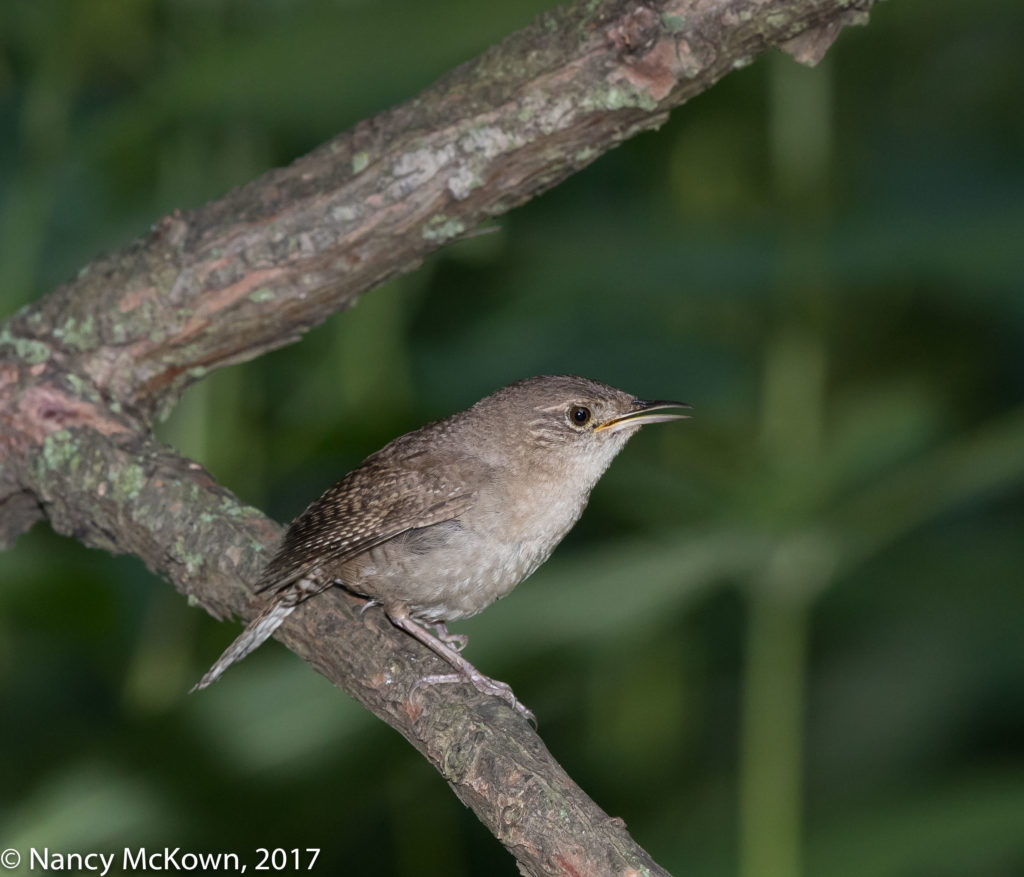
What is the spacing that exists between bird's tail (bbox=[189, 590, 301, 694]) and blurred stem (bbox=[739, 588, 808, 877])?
4.85ft

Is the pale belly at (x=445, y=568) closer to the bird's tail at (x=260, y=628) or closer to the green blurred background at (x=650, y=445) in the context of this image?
the green blurred background at (x=650, y=445)

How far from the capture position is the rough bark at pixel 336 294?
317 centimetres

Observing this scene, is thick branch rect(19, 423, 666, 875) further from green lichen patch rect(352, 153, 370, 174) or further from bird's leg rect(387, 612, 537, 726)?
green lichen patch rect(352, 153, 370, 174)

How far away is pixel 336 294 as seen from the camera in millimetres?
3754

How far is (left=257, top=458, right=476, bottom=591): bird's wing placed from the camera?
3535mm

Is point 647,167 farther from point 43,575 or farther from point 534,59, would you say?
point 43,575

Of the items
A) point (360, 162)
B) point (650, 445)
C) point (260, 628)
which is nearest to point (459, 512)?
point (260, 628)

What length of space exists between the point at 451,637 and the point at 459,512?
495 mm

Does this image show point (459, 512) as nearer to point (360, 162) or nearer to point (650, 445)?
point (360, 162)

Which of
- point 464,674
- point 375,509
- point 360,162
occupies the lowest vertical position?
point 464,674

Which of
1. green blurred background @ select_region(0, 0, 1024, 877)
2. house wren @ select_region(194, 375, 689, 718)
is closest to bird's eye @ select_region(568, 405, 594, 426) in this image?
house wren @ select_region(194, 375, 689, 718)

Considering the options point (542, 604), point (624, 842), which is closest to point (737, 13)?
point (542, 604)

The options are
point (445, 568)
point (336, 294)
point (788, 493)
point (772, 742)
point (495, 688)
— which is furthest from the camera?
point (788, 493)

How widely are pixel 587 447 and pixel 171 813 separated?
1.62 meters
